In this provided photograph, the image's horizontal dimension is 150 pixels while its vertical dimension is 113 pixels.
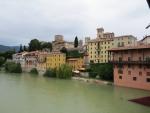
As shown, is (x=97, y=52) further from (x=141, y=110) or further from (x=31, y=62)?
(x=141, y=110)

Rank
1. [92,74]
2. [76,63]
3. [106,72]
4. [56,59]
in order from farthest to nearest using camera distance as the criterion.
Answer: [56,59]
[76,63]
[92,74]
[106,72]

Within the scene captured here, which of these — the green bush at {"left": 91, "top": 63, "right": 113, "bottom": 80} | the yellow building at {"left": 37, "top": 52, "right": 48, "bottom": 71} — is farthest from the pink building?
the yellow building at {"left": 37, "top": 52, "right": 48, "bottom": 71}

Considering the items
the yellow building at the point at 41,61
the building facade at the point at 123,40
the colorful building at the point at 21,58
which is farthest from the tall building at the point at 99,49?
the colorful building at the point at 21,58

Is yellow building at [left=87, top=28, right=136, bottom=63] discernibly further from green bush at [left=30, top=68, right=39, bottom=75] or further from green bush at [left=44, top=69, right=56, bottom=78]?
green bush at [left=30, top=68, right=39, bottom=75]

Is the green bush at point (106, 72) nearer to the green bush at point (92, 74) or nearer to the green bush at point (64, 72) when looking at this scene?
the green bush at point (92, 74)

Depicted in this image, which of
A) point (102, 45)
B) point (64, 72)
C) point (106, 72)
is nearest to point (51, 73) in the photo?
point (64, 72)

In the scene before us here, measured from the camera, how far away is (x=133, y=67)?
1410 inches

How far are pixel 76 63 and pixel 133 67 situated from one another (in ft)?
76.2

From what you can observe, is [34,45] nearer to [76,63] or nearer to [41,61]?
[41,61]


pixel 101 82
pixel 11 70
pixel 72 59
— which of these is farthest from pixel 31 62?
pixel 101 82

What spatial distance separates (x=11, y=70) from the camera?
216 feet

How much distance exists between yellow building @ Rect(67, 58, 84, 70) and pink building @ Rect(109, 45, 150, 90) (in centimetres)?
1868

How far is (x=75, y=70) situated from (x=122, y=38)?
461 inches

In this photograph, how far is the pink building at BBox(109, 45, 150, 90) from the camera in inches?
1340
